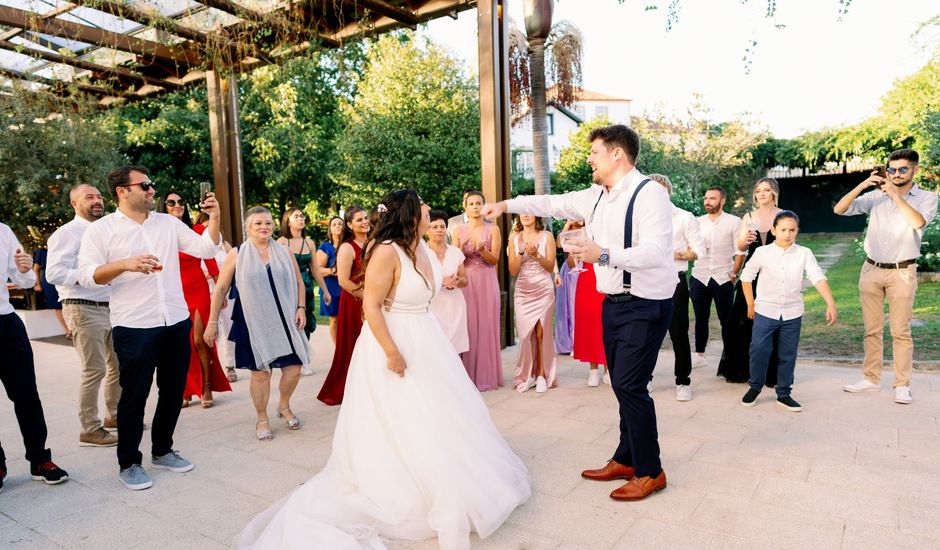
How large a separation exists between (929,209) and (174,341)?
6026 mm

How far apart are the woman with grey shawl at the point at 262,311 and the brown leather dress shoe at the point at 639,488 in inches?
106

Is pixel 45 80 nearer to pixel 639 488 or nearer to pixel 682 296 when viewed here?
pixel 682 296

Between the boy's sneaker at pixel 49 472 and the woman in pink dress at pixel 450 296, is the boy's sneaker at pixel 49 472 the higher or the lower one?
the lower one

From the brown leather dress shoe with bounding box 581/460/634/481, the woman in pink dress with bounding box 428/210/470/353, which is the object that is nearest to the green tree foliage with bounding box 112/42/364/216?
the woman in pink dress with bounding box 428/210/470/353

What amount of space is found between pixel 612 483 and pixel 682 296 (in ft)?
8.11

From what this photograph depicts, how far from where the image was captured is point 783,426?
4504mm

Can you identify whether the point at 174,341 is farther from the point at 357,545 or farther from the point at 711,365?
the point at 711,365

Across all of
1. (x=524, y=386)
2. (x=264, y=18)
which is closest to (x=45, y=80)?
(x=264, y=18)

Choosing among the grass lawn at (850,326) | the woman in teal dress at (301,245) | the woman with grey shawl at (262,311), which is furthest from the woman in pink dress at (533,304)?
the grass lawn at (850,326)

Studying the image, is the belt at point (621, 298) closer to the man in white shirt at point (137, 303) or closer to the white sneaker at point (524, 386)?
the white sneaker at point (524, 386)

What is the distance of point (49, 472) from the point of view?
384 centimetres

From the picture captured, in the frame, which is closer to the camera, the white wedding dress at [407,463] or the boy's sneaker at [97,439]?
the white wedding dress at [407,463]

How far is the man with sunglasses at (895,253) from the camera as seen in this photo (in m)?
4.84

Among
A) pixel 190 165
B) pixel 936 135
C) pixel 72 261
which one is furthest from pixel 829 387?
pixel 190 165
